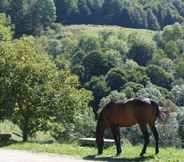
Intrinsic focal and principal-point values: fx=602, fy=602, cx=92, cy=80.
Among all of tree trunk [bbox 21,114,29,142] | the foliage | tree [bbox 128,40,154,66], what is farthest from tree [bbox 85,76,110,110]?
tree trunk [bbox 21,114,29,142]

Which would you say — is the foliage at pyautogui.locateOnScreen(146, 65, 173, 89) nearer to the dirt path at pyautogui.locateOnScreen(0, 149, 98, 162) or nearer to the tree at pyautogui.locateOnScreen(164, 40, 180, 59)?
the tree at pyautogui.locateOnScreen(164, 40, 180, 59)

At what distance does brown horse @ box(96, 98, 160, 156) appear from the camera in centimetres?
2064

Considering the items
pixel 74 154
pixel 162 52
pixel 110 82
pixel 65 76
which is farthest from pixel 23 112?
pixel 162 52

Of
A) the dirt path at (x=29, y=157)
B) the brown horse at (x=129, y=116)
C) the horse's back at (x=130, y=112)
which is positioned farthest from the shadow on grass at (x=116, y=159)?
the horse's back at (x=130, y=112)

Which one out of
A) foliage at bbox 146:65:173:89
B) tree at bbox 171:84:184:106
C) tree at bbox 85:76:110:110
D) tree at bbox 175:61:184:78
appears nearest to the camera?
tree at bbox 171:84:184:106

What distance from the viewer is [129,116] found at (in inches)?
836

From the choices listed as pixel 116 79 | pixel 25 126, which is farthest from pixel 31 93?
pixel 116 79

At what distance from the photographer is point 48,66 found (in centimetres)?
3244

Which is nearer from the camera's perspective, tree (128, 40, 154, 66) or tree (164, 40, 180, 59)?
tree (128, 40, 154, 66)

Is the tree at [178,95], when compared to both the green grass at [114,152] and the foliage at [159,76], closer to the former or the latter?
the foliage at [159,76]

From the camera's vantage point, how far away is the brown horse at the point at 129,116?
20.6 metres

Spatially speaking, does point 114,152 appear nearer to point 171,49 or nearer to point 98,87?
point 98,87

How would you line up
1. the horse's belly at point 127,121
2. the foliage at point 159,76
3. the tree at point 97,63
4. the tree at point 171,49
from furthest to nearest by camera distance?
the tree at point 171,49, the foliage at point 159,76, the tree at point 97,63, the horse's belly at point 127,121

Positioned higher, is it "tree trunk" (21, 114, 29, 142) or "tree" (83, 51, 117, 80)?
"tree" (83, 51, 117, 80)
